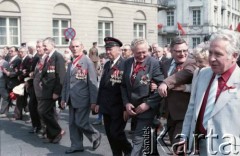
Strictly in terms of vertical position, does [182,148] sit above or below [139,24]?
below

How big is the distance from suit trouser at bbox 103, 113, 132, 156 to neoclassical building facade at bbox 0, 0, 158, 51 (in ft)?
62.5

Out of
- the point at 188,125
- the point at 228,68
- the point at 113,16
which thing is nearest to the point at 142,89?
the point at 188,125

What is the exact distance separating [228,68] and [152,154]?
241 cm

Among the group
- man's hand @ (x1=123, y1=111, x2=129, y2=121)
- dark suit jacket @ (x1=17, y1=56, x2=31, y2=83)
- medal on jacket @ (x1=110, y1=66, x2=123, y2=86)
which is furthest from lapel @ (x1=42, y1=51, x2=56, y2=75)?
man's hand @ (x1=123, y1=111, x2=129, y2=121)

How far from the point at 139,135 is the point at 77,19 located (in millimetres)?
23423

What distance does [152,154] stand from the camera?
5215 millimetres

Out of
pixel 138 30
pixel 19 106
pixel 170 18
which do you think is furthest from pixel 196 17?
pixel 19 106

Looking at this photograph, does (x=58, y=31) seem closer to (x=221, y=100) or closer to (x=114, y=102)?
(x=114, y=102)

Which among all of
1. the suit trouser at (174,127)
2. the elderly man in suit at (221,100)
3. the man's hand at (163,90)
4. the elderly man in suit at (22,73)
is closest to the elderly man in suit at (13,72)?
the elderly man in suit at (22,73)

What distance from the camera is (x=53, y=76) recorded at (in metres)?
7.46

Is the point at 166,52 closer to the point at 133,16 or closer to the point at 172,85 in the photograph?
the point at 172,85

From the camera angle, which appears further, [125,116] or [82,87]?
[82,87]

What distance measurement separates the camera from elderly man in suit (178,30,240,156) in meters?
3.03

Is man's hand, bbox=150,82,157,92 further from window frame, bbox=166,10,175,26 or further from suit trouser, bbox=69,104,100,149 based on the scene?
window frame, bbox=166,10,175,26
